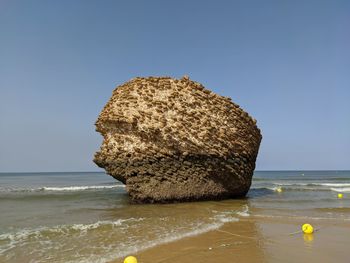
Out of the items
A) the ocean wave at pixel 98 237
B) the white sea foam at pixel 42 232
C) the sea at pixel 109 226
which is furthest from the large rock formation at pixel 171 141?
the white sea foam at pixel 42 232

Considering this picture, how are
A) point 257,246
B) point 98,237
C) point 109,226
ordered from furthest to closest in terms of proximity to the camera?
point 109,226, point 98,237, point 257,246

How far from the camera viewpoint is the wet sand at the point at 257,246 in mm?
6266

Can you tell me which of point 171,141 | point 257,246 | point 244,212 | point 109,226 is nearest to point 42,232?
point 109,226

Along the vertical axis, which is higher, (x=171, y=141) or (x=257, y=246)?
(x=171, y=141)

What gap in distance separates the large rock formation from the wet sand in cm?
512

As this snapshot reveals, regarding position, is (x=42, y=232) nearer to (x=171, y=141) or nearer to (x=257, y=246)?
(x=257, y=246)

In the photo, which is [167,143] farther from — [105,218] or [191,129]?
[105,218]

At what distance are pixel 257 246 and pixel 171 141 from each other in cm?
730

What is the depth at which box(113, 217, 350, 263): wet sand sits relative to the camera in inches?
247

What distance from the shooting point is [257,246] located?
7.15m

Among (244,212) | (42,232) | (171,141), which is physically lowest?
(42,232)

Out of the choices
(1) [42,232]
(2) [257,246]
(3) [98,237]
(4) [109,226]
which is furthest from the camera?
(4) [109,226]

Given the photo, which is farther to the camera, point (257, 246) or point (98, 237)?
point (98, 237)

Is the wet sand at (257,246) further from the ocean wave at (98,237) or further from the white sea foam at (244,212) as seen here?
the white sea foam at (244,212)
